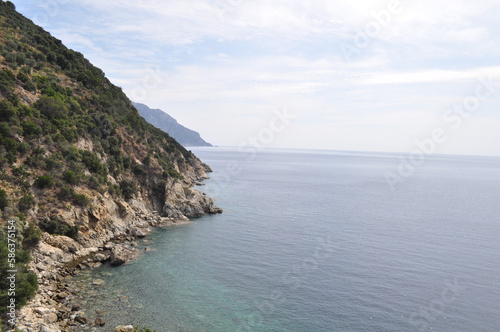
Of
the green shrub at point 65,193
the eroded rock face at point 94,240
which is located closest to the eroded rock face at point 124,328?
the eroded rock face at point 94,240

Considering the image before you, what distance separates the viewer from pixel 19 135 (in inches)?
1750

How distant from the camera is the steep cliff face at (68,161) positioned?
39.8 meters

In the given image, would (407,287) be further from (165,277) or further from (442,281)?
(165,277)

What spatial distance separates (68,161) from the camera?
163 ft

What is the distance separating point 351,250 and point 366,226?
669 inches

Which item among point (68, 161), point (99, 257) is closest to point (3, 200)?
point (99, 257)

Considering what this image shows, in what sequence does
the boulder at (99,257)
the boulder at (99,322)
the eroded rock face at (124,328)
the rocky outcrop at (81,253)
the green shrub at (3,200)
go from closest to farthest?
the eroded rock face at (124,328), the rocky outcrop at (81,253), the boulder at (99,322), the green shrub at (3,200), the boulder at (99,257)

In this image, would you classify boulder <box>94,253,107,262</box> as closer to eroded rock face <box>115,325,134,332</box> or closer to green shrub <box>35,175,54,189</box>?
green shrub <box>35,175,54,189</box>

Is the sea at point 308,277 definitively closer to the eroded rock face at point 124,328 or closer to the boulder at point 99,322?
the boulder at point 99,322

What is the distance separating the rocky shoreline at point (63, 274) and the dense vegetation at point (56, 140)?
167cm

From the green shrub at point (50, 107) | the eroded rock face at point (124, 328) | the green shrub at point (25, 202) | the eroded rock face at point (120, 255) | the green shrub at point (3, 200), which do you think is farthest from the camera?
the green shrub at point (50, 107)

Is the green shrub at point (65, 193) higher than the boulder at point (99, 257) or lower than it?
higher

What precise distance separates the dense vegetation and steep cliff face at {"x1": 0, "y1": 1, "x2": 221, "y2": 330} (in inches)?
6.3

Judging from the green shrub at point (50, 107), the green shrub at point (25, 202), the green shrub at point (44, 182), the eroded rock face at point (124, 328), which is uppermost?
the green shrub at point (50, 107)
